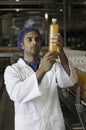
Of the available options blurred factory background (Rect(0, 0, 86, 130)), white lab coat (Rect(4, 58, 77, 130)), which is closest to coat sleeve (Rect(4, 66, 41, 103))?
white lab coat (Rect(4, 58, 77, 130))

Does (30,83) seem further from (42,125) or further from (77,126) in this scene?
(77,126)

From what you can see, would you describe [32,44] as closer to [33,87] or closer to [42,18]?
[33,87]

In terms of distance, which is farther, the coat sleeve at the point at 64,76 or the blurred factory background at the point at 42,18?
the blurred factory background at the point at 42,18

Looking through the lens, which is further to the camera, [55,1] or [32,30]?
[55,1]

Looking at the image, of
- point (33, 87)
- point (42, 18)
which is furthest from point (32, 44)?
point (42, 18)

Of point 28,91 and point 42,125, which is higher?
point 28,91

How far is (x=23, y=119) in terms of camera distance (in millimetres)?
1438

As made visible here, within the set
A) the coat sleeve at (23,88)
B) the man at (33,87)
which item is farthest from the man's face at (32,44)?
the coat sleeve at (23,88)

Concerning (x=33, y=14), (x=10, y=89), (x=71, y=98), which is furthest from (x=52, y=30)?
(x=33, y=14)

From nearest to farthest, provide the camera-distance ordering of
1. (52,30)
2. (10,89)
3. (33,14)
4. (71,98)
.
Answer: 1. (52,30)
2. (10,89)
3. (71,98)
4. (33,14)

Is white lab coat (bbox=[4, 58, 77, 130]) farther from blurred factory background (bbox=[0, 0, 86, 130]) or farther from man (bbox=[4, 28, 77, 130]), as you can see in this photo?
blurred factory background (bbox=[0, 0, 86, 130])

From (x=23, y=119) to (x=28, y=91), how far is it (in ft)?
0.51

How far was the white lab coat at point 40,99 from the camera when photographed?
140 cm

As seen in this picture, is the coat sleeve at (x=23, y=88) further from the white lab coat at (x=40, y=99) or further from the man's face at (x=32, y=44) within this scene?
the man's face at (x=32, y=44)
